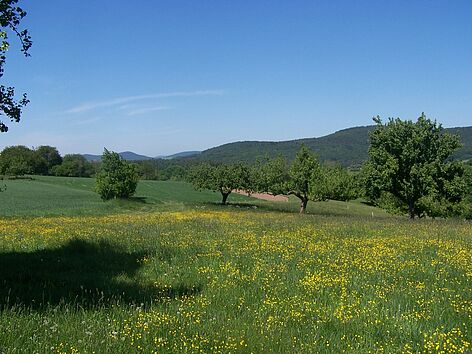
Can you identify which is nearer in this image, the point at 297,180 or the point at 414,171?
the point at 414,171

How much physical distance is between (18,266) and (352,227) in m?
16.0

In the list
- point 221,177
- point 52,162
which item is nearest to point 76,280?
point 221,177

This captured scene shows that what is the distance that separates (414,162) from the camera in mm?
36500

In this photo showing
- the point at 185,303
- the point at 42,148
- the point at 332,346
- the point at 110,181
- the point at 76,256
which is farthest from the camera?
the point at 42,148

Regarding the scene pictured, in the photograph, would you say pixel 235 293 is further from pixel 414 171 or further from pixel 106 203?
pixel 106 203

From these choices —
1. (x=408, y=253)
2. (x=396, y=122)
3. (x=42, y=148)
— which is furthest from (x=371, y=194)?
(x=42, y=148)

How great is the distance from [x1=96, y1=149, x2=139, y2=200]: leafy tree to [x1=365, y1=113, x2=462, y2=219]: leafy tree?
35104 mm

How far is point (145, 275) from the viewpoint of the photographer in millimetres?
11523

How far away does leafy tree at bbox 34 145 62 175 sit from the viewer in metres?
135

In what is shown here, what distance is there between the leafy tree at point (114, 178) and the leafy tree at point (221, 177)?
949 cm

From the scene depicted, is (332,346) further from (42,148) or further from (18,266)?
(42,148)

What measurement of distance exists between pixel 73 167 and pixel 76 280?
13638 centimetres

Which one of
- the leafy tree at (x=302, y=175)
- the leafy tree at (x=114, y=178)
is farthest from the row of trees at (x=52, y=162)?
the leafy tree at (x=302, y=175)

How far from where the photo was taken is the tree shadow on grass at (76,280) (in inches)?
347
